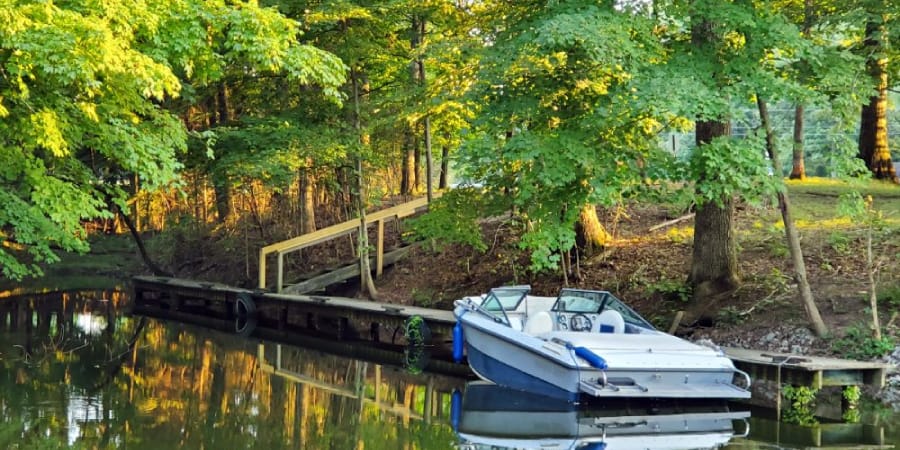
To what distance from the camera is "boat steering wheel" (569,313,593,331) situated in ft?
39.4

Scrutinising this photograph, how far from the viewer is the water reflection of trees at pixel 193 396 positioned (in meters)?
8.79

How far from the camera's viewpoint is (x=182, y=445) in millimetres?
8312

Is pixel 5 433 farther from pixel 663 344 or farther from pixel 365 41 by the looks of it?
pixel 365 41

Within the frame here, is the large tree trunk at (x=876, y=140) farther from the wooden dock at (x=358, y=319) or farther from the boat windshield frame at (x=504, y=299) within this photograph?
the boat windshield frame at (x=504, y=299)

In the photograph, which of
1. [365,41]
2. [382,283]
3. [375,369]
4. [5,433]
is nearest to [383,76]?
[365,41]

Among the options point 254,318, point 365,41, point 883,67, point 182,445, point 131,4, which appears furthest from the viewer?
point 254,318

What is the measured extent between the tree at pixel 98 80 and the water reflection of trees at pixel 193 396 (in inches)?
78.6

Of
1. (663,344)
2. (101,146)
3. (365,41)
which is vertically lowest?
(663,344)

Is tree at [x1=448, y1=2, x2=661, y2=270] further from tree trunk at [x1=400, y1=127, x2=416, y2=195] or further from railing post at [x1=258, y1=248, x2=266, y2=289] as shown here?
tree trunk at [x1=400, y1=127, x2=416, y2=195]

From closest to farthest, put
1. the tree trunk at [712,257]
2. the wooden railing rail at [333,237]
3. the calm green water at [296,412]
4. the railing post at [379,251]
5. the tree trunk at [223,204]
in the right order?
the calm green water at [296,412]
the tree trunk at [712,257]
the wooden railing rail at [333,237]
the railing post at [379,251]
the tree trunk at [223,204]

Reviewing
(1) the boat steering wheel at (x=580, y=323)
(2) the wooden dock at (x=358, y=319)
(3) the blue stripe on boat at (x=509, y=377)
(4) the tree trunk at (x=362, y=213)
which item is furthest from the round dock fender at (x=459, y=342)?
(4) the tree trunk at (x=362, y=213)

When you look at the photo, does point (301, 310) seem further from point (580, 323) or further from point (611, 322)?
point (611, 322)

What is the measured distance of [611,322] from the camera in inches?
457

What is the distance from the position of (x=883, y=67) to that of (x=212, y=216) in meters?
18.1
